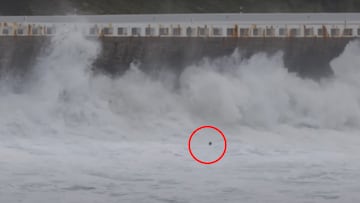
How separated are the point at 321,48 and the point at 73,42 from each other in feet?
22.5

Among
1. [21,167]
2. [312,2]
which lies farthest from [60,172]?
[312,2]

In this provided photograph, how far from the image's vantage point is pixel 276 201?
16.0 metres

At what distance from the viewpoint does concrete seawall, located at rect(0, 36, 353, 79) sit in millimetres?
22234

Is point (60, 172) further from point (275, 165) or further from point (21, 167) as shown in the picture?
point (275, 165)

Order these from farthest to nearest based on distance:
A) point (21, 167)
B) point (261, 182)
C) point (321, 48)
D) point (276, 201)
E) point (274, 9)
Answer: point (274, 9) → point (321, 48) → point (21, 167) → point (261, 182) → point (276, 201)

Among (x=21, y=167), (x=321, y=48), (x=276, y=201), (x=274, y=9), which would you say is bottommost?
(x=276, y=201)

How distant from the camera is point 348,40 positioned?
22.4 meters

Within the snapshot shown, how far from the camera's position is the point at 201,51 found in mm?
22422

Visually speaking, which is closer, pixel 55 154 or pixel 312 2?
pixel 55 154

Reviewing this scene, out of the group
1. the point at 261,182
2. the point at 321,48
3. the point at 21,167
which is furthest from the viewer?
the point at 321,48

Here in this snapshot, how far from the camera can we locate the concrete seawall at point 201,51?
72.9 ft

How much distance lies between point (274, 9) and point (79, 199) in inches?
425

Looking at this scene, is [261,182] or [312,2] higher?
[312,2]

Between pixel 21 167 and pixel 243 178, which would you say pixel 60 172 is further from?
pixel 243 178
